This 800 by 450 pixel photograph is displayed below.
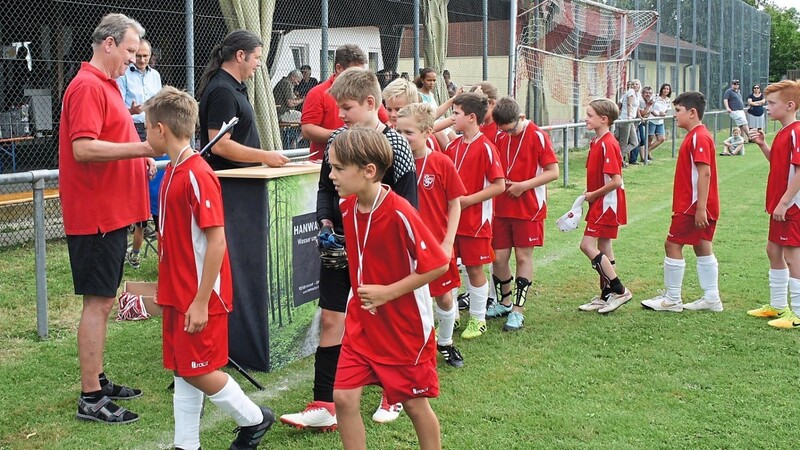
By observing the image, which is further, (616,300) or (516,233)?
(616,300)

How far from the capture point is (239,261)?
17.3 feet

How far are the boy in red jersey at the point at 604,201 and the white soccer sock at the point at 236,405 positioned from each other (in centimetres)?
374

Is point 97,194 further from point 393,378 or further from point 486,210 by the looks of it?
point 486,210

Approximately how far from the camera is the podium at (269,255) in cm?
514

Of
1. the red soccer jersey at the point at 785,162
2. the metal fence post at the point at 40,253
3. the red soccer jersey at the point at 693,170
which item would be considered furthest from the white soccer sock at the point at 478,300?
A: the metal fence post at the point at 40,253

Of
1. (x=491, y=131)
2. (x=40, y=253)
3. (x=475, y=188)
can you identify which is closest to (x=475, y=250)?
(x=475, y=188)

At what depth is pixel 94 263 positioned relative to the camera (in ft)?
14.7

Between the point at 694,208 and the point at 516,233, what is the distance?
1.44 metres

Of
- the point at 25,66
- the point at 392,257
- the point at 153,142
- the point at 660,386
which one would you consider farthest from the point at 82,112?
the point at 25,66

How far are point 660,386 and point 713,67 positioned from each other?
2861 centimetres

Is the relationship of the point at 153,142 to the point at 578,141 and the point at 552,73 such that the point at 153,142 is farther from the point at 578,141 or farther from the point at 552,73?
the point at 578,141

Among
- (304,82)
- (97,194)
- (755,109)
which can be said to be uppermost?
(755,109)

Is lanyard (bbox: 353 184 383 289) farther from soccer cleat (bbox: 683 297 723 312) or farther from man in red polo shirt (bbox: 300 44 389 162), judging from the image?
soccer cleat (bbox: 683 297 723 312)

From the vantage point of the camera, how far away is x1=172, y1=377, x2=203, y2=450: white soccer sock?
3.72 m
